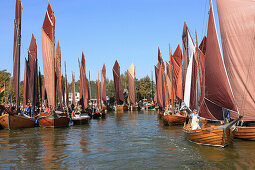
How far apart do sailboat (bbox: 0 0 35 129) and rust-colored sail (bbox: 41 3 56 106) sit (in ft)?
8.60

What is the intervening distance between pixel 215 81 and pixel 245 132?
4570 mm

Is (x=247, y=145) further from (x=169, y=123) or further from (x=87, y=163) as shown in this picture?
(x=169, y=123)

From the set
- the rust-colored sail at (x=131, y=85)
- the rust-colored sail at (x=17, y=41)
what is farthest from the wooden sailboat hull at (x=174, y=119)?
the rust-colored sail at (x=131, y=85)

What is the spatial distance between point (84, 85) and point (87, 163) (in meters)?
31.9

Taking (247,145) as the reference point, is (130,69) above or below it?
above

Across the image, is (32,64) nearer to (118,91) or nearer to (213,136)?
(213,136)

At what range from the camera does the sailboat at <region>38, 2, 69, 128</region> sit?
99.3 feet

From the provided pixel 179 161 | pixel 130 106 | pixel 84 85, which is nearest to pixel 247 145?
pixel 179 161

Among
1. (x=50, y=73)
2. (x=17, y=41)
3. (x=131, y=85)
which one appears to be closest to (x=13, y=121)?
(x=50, y=73)

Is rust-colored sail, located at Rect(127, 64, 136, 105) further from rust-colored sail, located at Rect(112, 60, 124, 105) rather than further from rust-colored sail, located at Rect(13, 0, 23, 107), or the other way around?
rust-colored sail, located at Rect(13, 0, 23, 107)

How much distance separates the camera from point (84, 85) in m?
46.3

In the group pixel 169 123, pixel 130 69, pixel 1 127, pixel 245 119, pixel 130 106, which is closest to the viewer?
pixel 245 119

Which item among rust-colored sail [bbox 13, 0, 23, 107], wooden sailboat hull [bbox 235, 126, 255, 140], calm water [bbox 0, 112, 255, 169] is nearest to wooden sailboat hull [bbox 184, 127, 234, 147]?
calm water [bbox 0, 112, 255, 169]

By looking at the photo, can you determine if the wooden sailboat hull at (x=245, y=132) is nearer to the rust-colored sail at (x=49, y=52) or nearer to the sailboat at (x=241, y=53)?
the sailboat at (x=241, y=53)
